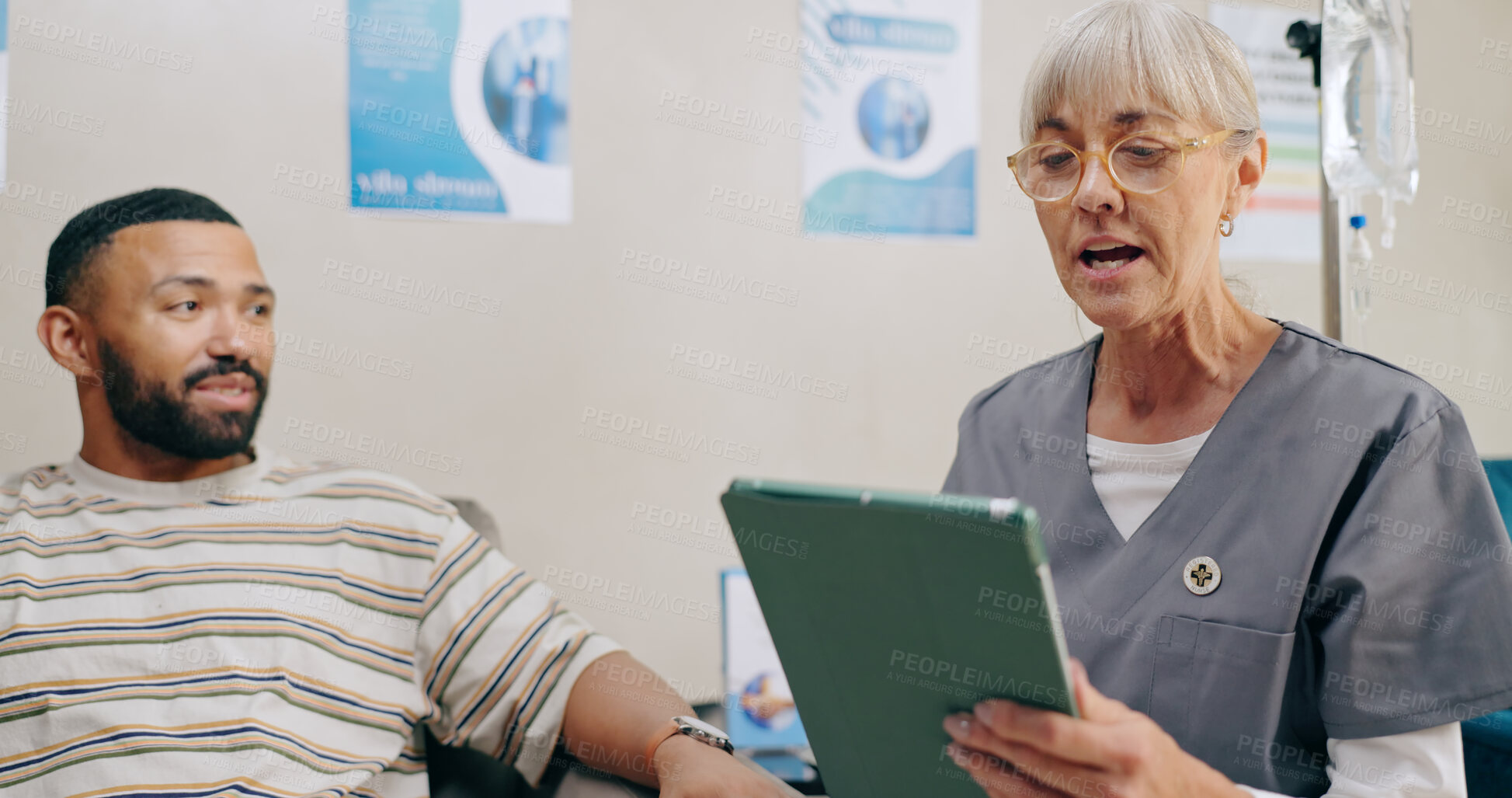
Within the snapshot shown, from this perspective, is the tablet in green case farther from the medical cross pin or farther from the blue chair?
the blue chair

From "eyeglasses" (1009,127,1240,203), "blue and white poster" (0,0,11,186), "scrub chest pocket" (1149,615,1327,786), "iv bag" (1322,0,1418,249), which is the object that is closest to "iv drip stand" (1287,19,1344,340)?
"iv bag" (1322,0,1418,249)

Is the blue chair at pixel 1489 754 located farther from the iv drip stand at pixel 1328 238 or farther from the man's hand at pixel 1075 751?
the man's hand at pixel 1075 751

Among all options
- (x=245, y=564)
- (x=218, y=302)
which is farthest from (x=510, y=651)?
(x=218, y=302)

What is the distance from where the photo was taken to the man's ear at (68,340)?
4.33 ft

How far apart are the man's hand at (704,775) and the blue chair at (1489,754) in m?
0.89

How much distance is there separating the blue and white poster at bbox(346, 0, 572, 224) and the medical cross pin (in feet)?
4.39

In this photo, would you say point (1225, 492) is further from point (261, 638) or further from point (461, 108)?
point (461, 108)

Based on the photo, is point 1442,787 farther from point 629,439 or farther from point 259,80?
point 259,80

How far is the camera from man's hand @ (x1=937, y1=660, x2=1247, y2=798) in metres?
0.66

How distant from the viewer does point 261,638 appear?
1280 mm

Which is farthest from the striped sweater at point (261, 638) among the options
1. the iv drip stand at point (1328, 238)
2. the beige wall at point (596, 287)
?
the iv drip stand at point (1328, 238)

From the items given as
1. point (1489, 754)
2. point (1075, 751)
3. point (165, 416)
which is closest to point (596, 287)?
point (165, 416)

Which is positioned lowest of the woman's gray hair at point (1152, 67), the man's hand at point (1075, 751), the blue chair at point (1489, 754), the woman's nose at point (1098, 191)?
the blue chair at point (1489, 754)

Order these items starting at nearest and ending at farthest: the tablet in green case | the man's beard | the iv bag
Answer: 1. the tablet in green case
2. the man's beard
3. the iv bag
